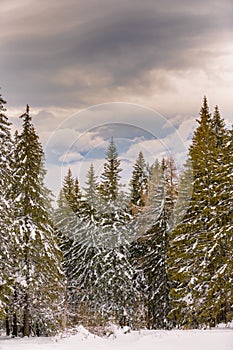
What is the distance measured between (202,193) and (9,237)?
11232 mm

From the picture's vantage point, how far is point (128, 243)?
34.3 meters

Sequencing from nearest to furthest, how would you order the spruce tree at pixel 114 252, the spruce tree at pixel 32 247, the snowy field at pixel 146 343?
the snowy field at pixel 146 343 → the spruce tree at pixel 32 247 → the spruce tree at pixel 114 252

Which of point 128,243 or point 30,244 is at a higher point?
point 128,243

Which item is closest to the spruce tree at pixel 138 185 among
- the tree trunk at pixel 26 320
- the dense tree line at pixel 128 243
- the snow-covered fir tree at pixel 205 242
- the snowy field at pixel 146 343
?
the dense tree line at pixel 128 243

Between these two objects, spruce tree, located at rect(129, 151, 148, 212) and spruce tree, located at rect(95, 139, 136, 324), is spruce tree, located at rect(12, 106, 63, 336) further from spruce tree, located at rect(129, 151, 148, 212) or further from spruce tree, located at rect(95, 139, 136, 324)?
spruce tree, located at rect(129, 151, 148, 212)

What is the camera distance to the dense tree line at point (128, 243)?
76.4 feet

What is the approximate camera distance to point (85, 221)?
3738 cm

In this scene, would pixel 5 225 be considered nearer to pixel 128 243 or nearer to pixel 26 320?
pixel 26 320

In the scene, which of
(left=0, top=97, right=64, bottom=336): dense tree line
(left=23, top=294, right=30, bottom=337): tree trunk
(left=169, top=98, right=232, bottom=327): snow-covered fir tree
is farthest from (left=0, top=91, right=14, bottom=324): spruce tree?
(left=169, top=98, right=232, bottom=327): snow-covered fir tree

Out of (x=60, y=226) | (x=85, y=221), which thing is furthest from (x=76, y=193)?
(x=85, y=221)

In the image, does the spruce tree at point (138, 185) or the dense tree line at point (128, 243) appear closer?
the dense tree line at point (128, 243)

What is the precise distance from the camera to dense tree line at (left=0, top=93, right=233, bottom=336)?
23.3 meters

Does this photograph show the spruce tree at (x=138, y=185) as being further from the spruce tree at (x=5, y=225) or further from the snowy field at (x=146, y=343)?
the snowy field at (x=146, y=343)

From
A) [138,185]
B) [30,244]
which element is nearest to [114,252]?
[138,185]
